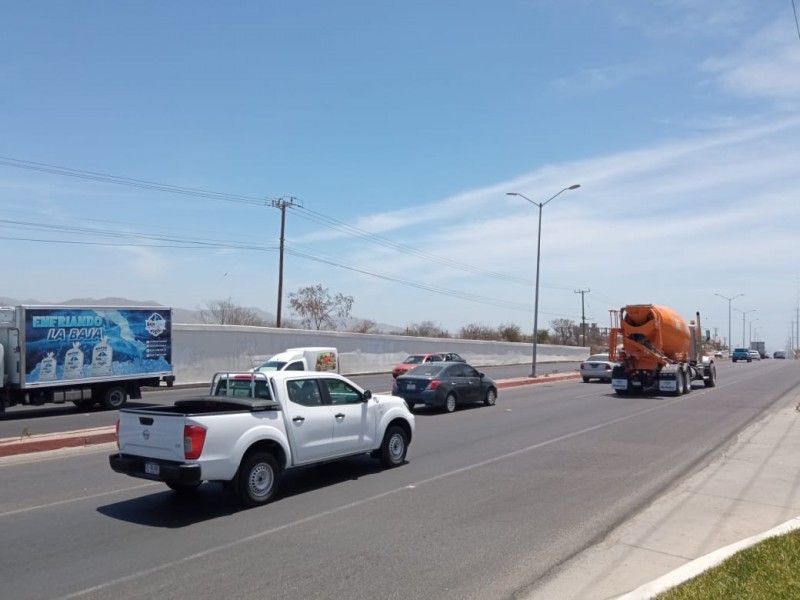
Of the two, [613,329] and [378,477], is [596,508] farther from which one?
[613,329]

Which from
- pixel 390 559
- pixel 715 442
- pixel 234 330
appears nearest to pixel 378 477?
pixel 390 559

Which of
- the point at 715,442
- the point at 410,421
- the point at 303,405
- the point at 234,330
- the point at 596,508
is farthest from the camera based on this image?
the point at 234,330

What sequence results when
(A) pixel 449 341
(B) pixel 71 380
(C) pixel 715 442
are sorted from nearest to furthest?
(C) pixel 715 442
(B) pixel 71 380
(A) pixel 449 341

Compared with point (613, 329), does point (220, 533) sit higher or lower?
lower

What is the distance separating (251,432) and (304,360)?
1792 centimetres

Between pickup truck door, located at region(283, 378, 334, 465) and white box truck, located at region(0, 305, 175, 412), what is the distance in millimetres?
14129

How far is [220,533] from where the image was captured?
7801 millimetres

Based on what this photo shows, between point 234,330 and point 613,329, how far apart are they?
19145mm

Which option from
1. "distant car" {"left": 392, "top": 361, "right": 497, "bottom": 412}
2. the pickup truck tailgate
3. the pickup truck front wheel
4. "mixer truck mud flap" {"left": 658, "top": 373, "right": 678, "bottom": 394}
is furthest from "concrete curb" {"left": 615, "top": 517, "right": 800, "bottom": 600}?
"mixer truck mud flap" {"left": 658, "top": 373, "right": 678, "bottom": 394}

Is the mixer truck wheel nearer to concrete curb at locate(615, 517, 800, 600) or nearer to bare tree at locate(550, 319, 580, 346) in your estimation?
concrete curb at locate(615, 517, 800, 600)

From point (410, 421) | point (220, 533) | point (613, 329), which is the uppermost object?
point (613, 329)

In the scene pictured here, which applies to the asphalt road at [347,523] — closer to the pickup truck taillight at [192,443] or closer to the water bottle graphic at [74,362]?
the pickup truck taillight at [192,443]

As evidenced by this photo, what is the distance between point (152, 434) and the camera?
876 cm

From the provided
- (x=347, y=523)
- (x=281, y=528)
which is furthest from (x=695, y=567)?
(x=281, y=528)
